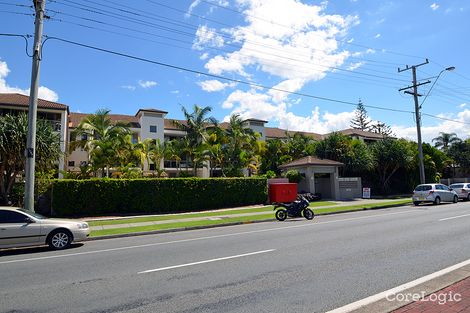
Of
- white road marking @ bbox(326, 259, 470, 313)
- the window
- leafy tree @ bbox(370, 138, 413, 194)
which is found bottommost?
white road marking @ bbox(326, 259, 470, 313)

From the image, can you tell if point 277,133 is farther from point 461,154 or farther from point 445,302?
point 445,302

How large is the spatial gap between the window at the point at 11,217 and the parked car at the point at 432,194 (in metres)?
24.2

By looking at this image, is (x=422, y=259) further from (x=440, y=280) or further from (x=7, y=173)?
(x=7, y=173)

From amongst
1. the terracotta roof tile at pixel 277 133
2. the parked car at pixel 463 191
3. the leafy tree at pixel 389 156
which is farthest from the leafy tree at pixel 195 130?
the terracotta roof tile at pixel 277 133

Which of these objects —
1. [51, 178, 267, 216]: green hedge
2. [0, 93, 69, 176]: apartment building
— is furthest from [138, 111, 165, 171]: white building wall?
[51, 178, 267, 216]: green hedge

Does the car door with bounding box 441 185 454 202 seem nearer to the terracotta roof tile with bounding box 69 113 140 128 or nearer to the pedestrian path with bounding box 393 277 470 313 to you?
the pedestrian path with bounding box 393 277 470 313

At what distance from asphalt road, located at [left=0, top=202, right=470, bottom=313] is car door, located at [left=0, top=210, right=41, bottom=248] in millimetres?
383

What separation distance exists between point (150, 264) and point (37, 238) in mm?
5293

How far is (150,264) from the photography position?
8.07m

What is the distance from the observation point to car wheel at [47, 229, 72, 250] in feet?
37.0

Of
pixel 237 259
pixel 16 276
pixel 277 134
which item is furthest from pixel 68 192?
pixel 277 134

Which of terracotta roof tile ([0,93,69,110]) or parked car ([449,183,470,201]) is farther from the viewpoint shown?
terracotta roof tile ([0,93,69,110])

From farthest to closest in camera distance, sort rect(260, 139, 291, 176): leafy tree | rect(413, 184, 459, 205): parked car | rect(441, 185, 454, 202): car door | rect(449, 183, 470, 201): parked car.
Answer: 1. rect(260, 139, 291, 176): leafy tree
2. rect(449, 183, 470, 201): parked car
3. rect(441, 185, 454, 202): car door
4. rect(413, 184, 459, 205): parked car

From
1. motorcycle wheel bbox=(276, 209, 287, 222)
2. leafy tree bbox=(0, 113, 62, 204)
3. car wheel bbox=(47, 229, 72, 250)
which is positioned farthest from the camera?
leafy tree bbox=(0, 113, 62, 204)
